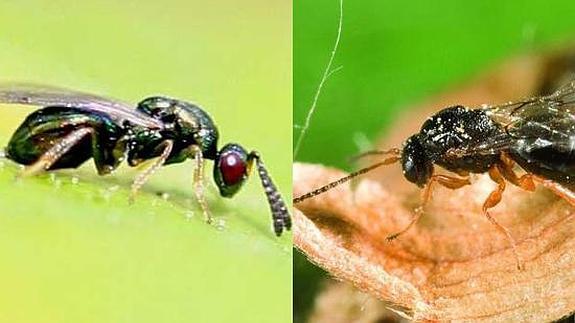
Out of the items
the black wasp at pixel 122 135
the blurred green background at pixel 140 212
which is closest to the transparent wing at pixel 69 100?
the black wasp at pixel 122 135

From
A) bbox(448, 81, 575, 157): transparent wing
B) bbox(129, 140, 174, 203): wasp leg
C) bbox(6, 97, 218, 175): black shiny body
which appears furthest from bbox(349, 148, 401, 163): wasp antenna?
bbox(129, 140, 174, 203): wasp leg

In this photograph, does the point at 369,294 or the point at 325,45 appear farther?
the point at 325,45

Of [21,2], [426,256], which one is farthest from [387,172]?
[21,2]

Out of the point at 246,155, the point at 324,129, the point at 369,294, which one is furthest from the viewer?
the point at 324,129

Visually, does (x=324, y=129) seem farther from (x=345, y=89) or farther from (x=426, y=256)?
(x=426, y=256)

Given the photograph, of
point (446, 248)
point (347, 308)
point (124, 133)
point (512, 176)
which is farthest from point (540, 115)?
point (124, 133)

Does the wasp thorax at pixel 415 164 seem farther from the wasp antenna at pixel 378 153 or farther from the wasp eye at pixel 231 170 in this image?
the wasp eye at pixel 231 170

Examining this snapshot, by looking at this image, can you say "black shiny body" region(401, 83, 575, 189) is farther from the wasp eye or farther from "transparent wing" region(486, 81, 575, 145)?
the wasp eye
